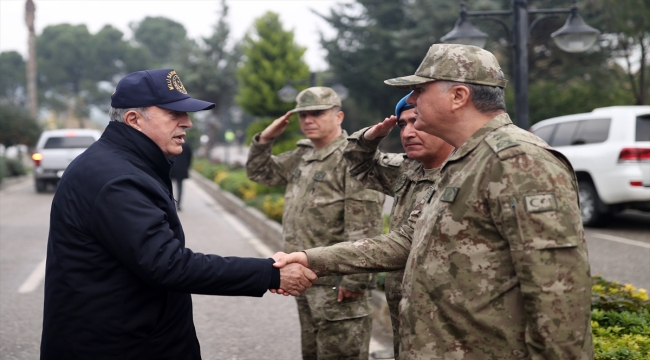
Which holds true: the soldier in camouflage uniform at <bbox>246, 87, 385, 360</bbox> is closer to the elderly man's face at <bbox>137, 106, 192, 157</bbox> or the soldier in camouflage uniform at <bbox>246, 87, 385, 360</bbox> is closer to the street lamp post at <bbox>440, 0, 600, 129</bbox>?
the elderly man's face at <bbox>137, 106, 192, 157</bbox>

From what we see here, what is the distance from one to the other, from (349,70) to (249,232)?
22885 mm

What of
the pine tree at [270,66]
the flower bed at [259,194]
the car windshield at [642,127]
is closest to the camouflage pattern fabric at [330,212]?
the flower bed at [259,194]

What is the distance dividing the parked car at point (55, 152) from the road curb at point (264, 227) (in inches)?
175

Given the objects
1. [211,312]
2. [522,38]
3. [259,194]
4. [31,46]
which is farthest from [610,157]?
[31,46]

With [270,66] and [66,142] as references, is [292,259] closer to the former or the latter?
[270,66]

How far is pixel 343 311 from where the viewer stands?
418 centimetres

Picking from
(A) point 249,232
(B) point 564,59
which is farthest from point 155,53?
(A) point 249,232

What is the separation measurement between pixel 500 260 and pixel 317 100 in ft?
9.15

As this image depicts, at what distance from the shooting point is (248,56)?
19.6 metres

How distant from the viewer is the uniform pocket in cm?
416

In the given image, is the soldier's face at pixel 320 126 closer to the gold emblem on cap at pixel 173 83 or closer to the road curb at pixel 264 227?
the road curb at pixel 264 227

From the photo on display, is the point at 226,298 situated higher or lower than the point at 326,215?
lower

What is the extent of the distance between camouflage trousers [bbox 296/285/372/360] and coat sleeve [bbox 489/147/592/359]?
220 centimetres

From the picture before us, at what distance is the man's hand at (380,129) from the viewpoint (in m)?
3.67
